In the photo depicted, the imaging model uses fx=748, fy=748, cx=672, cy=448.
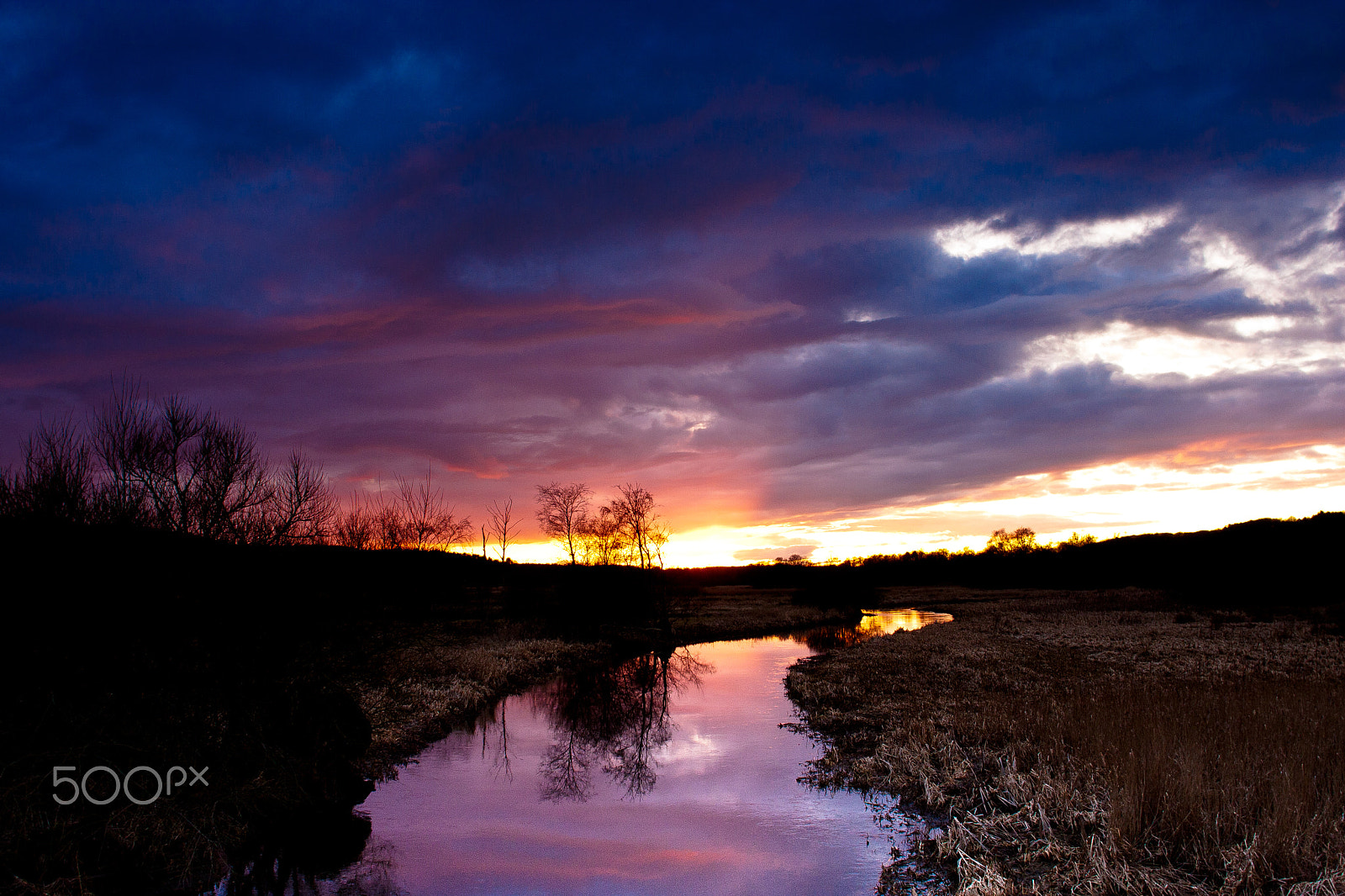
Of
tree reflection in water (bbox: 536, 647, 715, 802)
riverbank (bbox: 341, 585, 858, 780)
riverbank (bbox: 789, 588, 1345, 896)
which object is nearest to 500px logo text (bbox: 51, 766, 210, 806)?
riverbank (bbox: 341, 585, 858, 780)

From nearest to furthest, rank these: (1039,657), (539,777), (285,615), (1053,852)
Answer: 1. (1053,852)
2. (285,615)
3. (539,777)
4. (1039,657)

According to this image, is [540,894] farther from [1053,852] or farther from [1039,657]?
[1039,657]

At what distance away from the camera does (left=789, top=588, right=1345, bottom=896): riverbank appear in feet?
26.0

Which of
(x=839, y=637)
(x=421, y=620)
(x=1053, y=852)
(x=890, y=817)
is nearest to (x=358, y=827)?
(x=890, y=817)

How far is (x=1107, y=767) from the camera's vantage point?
422 inches

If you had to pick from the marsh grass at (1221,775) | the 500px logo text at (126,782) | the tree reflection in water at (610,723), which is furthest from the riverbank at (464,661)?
the marsh grass at (1221,775)

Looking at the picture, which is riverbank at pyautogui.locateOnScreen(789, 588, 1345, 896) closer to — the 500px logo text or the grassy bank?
the grassy bank

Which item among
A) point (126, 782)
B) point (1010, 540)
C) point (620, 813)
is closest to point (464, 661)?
point (620, 813)

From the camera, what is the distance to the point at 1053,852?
8828 millimetres

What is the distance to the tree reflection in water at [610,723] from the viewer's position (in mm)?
16391

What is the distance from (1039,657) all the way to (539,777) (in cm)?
2151

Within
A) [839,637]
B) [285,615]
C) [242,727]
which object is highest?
[285,615]

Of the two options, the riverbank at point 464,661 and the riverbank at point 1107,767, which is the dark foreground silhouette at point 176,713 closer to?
the riverbank at point 464,661

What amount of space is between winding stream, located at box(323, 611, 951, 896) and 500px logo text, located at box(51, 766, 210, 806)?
113 inches
